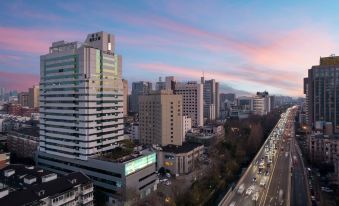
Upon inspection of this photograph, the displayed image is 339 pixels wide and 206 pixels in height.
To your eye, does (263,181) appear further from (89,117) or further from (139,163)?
(89,117)

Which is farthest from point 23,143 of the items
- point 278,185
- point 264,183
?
point 278,185

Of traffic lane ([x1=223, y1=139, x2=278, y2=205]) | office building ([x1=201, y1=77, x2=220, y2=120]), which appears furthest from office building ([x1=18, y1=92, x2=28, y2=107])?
traffic lane ([x1=223, y1=139, x2=278, y2=205])

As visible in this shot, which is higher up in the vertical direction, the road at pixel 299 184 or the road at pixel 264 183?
the road at pixel 264 183

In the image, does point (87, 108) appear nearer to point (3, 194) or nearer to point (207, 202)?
point (3, 194)

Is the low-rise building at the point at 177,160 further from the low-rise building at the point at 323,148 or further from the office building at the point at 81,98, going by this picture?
the low-rise building at the point at 323,148

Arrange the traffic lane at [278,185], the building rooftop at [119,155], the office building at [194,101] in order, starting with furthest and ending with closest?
1. the office building at [194,101]
2. the building rooftop at [119,155]
3. the traffic lane at [278,185]

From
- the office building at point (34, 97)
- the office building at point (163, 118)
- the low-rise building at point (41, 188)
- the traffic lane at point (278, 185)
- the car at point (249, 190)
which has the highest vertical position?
the office building at point (34, 97)

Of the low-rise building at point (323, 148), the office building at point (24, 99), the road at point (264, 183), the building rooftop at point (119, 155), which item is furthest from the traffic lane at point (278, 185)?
the office building at point (24, 99)
